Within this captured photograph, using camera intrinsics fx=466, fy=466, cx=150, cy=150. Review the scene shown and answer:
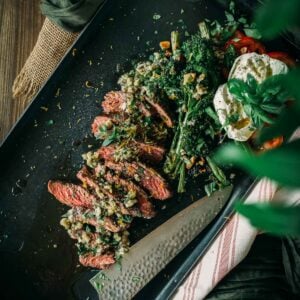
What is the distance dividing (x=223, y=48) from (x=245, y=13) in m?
0.18

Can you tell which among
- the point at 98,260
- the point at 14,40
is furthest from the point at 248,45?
the point at 14,40

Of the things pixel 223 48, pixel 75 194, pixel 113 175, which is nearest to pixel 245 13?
pixel 223 48

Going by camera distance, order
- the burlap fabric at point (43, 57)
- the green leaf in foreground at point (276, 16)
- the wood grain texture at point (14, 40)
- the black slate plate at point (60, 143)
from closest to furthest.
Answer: the green leaf in foreground at point (276, 16) < the black slate plate at point (60, 143) < the burlap fabric at point (43, 57) < the wood grain texture at point (14, 40)

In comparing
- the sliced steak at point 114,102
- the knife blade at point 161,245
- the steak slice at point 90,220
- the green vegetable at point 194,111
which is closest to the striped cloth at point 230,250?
the knife blade at point 161,245

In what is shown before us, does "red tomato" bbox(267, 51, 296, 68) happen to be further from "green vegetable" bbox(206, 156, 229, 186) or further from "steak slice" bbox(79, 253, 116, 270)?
"steak slice" bbox(79, 253, 116, 270)

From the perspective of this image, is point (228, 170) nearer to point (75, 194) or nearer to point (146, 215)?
point (146, 215)

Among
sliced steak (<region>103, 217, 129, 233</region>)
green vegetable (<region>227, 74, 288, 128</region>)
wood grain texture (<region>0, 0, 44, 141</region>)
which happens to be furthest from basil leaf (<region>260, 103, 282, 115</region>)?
wood grain texture (<region>0, 0, 44, 141</region>)

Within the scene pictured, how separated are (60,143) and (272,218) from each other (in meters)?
1.49

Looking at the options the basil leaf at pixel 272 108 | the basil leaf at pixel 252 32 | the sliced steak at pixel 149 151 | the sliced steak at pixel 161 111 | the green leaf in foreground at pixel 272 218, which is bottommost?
the green leaf in foreground at pixel 272 218

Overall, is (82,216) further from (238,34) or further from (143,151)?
(238,34)

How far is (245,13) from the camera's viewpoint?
6.24ft

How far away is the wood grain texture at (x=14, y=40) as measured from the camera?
225cm

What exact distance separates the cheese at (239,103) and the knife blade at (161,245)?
26 cm

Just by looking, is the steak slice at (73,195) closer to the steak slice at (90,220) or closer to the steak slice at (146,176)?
the steak slice at (90,220)
